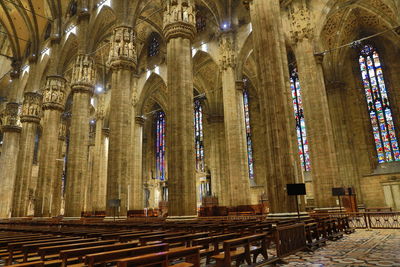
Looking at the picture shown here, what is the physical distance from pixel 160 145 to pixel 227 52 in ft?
61.5

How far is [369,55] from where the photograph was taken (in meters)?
23.0

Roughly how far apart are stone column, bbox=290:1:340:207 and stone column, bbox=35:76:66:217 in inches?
781

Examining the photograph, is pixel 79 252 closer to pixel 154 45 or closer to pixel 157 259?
pixel 157 259

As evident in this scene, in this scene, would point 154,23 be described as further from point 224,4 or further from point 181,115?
point 181,115

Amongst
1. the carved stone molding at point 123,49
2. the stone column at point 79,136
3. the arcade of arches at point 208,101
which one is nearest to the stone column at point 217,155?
the arcade of arches at point 208,101

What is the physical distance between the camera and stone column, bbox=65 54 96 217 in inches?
773

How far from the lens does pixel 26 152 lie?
26.2m

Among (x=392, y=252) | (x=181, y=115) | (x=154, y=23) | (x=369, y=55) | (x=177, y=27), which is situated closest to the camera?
(x=392, y=252)

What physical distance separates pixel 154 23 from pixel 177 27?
1239cm

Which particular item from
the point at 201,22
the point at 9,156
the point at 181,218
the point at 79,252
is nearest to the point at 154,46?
the point at 201,22

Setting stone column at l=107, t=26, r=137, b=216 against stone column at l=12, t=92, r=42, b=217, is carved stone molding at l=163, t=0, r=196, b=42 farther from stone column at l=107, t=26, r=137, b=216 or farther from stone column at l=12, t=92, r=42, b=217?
stone column at l=12, t=92, r=42, b=217

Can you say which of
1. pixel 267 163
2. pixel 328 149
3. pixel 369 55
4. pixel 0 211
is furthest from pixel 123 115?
pixel 369 55

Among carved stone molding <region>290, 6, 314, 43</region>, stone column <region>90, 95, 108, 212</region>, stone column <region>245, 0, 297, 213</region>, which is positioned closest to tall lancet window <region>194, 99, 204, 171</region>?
stone column <region>90, 95, 108, 212</region>

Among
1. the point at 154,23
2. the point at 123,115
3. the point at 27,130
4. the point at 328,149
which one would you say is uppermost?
the point at 154,23
